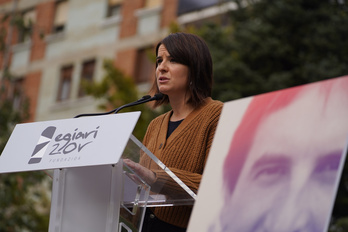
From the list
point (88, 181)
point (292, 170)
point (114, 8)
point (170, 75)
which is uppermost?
point (114, 8)

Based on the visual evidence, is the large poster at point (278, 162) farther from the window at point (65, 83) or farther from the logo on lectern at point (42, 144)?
the window at point (65, 83)

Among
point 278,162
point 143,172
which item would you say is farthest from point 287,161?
point 143,172

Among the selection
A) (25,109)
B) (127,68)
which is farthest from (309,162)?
(127,68)

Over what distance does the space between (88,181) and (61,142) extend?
27cm

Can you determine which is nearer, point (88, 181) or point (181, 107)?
point (88, 181)

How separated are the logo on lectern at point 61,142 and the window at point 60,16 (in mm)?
24408

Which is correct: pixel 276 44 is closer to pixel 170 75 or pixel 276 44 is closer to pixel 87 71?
pixel 170 75

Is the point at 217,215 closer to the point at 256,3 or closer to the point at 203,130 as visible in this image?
the point at 203,130

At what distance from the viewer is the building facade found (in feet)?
77.3

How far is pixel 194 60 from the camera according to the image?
3516 mm

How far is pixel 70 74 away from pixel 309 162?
23.9 m

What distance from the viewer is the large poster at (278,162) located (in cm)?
216

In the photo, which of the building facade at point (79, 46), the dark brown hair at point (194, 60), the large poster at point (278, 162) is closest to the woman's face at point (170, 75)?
the dark brown hair at point (194, 60)

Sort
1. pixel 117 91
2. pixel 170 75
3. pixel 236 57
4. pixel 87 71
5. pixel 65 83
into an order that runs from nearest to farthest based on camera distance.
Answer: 1. pixel 170 75
2. pixel 236 57
3. pixel 117 91
4. pixel 87 71
5. pixel 65 83
